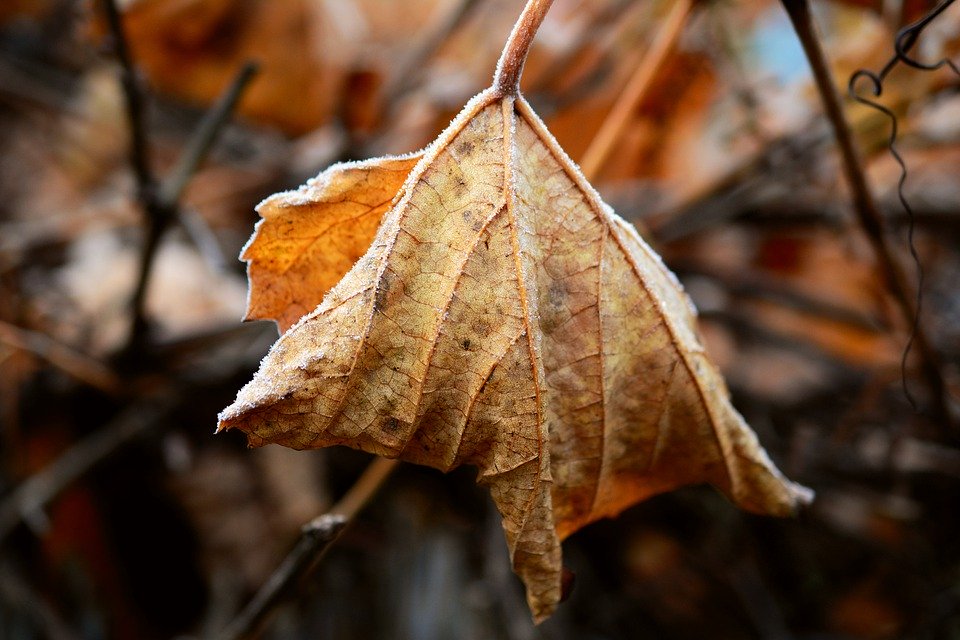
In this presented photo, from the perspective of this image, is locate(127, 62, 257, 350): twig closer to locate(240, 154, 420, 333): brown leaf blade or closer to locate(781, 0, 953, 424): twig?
locate(240, 154, 420, 333): brown leaf blade

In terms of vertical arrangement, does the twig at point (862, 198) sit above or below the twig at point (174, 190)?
below

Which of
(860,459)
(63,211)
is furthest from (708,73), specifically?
(63,211)

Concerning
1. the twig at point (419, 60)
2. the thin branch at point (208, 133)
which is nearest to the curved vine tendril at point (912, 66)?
the thin branch at point (208, 133)

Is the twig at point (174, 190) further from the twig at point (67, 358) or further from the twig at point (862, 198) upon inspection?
the twig at point (862, 198)

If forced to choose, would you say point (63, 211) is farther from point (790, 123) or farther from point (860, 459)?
point (860, 459)

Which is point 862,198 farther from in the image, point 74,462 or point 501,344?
point 74,462

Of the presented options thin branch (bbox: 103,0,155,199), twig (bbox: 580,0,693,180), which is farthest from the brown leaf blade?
thin branch (bbox: 103,0,155,199)

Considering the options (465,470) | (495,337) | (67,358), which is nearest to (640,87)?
(495,337)
